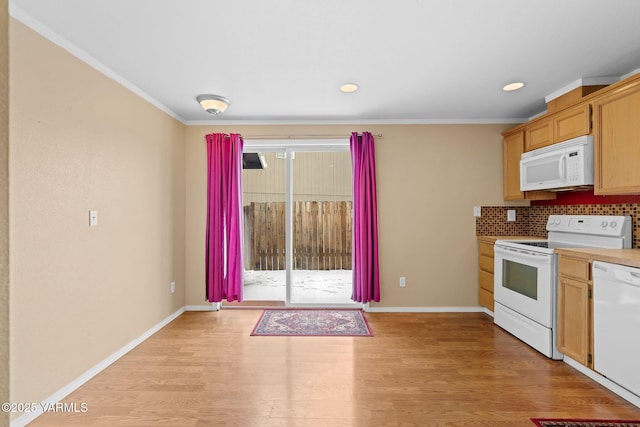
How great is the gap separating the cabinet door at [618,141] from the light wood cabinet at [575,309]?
673 mm

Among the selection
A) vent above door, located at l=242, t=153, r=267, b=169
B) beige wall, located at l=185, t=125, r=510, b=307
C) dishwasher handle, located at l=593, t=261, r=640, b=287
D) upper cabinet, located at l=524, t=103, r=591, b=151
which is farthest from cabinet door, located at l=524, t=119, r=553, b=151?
vent above door, located at l=242, t=153, r=267, b=169

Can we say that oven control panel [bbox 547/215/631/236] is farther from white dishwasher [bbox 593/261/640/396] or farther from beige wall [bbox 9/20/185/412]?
beige wall [bbox 9/20/185/412]

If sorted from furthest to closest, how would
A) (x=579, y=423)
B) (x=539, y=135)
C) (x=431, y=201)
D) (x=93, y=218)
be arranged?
(x=431, y=201), (x=539, y=135), (x=93, y=218), (x=579, y=423)

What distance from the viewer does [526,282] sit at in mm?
2926

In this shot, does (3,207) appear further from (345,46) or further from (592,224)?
(592,224)

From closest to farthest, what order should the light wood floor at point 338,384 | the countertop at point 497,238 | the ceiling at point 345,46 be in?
the ceiling at point 345,46 → the light wood floor at point 338,384 → the countertop at point 497,238

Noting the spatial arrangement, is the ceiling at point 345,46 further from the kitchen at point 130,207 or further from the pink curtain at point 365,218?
the pink curtain at point 365,218

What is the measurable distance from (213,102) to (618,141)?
349 cm

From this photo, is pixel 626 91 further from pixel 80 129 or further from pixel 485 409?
pixel 80 129

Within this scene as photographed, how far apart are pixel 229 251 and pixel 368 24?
2881 millimetres

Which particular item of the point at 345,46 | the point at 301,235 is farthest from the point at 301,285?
the point at 345,46

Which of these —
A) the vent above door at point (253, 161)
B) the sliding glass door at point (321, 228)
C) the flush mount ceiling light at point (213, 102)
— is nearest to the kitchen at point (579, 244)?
the sliding glass door at point (321, 228)

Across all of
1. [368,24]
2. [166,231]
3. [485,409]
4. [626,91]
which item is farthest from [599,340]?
[166,231]

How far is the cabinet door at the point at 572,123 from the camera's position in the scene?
2.69m
